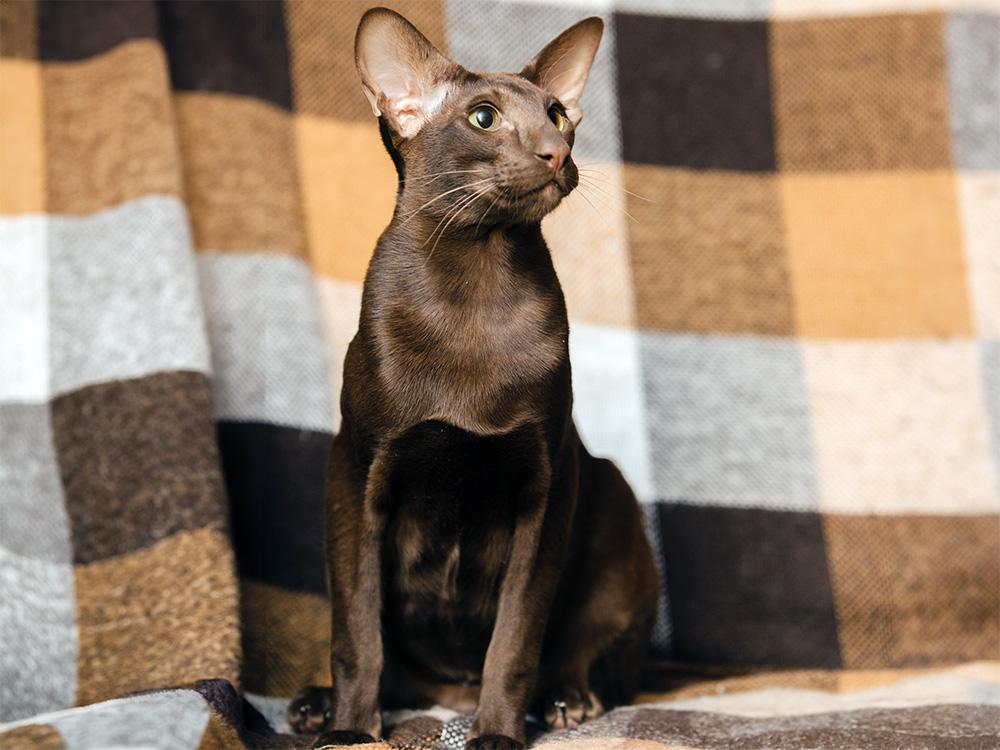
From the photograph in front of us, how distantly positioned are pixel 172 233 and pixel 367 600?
0.65 meters

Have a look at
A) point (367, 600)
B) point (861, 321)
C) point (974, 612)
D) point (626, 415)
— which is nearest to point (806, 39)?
point (861, 321)

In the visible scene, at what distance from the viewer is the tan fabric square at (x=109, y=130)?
5.48ft

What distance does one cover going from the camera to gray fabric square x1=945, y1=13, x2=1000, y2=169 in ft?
6.47

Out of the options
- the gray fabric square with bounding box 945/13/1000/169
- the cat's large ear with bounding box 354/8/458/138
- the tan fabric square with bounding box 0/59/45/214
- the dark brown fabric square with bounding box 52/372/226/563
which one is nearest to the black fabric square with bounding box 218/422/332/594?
the dark brown fabric square with bounding box 52/372/226/563

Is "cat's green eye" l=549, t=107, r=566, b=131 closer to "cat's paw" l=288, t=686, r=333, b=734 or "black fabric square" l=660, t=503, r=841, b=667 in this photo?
"cat's paw" l=288, t=686, r=333, b=734

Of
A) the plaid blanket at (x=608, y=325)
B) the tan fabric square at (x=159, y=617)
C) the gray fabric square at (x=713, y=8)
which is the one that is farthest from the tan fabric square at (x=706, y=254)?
the tan fabric square at (x=159, y=617)

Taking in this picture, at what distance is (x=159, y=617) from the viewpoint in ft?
4.82

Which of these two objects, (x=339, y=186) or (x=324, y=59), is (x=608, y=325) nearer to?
(x=339, y=186)

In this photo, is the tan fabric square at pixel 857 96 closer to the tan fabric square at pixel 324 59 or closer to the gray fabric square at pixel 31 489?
the tan fabric square at pixel 324 59

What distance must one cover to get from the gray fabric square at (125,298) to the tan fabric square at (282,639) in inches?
11.7

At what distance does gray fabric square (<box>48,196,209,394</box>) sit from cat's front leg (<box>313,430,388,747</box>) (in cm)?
47

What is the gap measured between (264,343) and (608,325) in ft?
1.59

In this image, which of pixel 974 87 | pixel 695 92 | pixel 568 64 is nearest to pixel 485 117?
pixel 568 64

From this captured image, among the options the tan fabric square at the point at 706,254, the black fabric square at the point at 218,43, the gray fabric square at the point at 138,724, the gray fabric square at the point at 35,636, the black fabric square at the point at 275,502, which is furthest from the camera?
the tan fabric square at the point at 706,254
